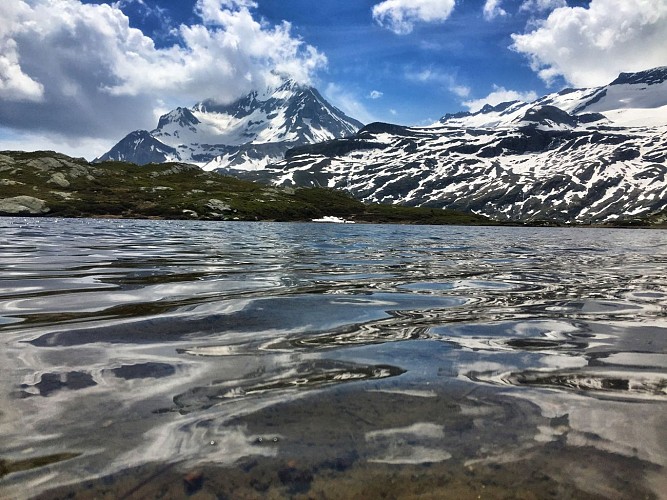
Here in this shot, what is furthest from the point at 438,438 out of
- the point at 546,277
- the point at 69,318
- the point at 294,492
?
the point at 546,277

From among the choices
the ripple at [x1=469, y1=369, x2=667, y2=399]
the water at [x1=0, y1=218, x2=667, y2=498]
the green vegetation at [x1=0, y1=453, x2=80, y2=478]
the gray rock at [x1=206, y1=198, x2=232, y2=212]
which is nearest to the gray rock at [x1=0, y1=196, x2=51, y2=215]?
the gray rock at [x1=206, y1=198, x2=232, y2=212]

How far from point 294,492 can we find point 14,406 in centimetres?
333

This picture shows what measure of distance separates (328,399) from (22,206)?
184853 millimetres

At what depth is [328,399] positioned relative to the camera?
515 cm

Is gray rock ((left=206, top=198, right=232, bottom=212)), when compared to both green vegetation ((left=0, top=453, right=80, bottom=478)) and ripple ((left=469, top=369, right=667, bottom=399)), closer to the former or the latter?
ripple ((left=469, top=369, right=667, bottom=399))

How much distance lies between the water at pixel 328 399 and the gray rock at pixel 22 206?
567 ft

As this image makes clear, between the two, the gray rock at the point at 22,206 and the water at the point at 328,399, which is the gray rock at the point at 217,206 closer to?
the gray rock at the point at 22,206

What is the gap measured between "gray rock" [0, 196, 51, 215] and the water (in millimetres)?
172774

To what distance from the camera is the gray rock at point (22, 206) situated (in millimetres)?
153000

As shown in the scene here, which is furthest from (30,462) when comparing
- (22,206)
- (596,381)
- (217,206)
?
(217,206)

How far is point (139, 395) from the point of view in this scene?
516 cm

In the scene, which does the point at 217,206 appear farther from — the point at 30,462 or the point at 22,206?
the point at 30,462

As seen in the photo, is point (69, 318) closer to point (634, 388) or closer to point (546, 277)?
point (634, 388)

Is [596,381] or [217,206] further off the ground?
[217,206]
